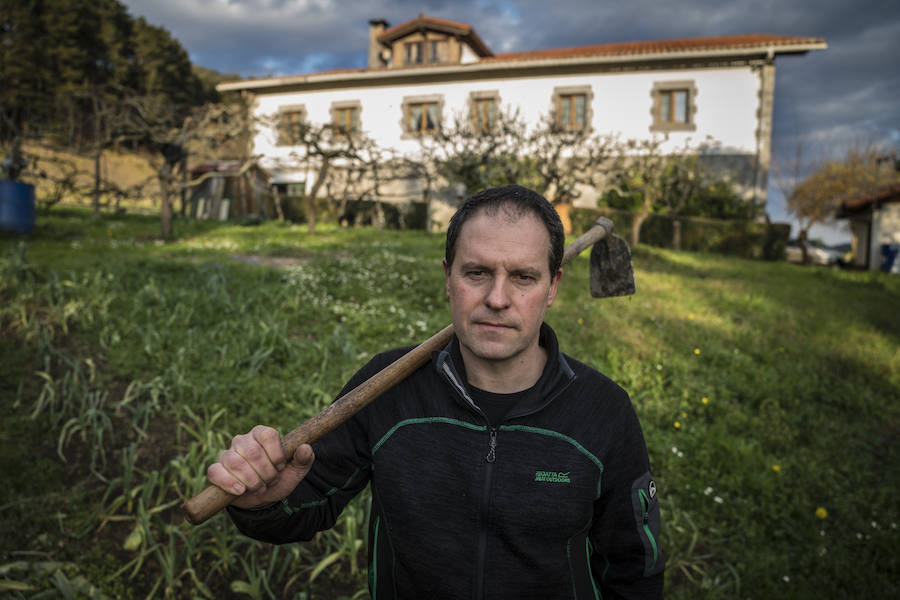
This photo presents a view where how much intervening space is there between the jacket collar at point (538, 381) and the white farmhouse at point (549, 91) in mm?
15491

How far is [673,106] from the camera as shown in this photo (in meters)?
19.1

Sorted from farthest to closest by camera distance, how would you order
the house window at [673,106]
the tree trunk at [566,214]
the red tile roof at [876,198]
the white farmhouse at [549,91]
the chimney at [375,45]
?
1. the chimney at [375,45]
2. the house window at [673,106]
3. the white farmhouse at [549,91]
4. the red tile roof at [876,198]
5. the tree trunk at [566,214]

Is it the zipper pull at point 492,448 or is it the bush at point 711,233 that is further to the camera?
the bush at point 711,233

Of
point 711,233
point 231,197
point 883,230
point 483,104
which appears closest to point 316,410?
point 711,233

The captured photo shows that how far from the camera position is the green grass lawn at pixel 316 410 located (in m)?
2.81

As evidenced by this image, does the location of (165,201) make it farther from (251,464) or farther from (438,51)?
(438,51)

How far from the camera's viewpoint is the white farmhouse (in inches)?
719

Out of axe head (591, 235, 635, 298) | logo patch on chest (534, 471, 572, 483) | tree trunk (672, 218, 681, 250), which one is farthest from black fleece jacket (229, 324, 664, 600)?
tree trunk (672, 218, 681, 250)

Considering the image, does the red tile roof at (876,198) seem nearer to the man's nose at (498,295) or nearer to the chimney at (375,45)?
the chimney at (375,45)

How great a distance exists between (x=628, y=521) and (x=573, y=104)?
20707 millimetres

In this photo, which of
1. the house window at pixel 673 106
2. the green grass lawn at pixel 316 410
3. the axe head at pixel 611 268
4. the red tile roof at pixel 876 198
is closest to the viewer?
the axe head at pixel 611 268

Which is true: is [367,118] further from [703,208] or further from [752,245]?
[752,245]

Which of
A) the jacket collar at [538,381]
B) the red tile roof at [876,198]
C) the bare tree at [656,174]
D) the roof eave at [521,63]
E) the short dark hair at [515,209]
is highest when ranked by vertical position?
the roof eave at [521,63]

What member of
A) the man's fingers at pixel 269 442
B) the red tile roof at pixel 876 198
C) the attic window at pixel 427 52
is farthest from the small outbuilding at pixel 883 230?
the man's fingers at pixel 269 442
